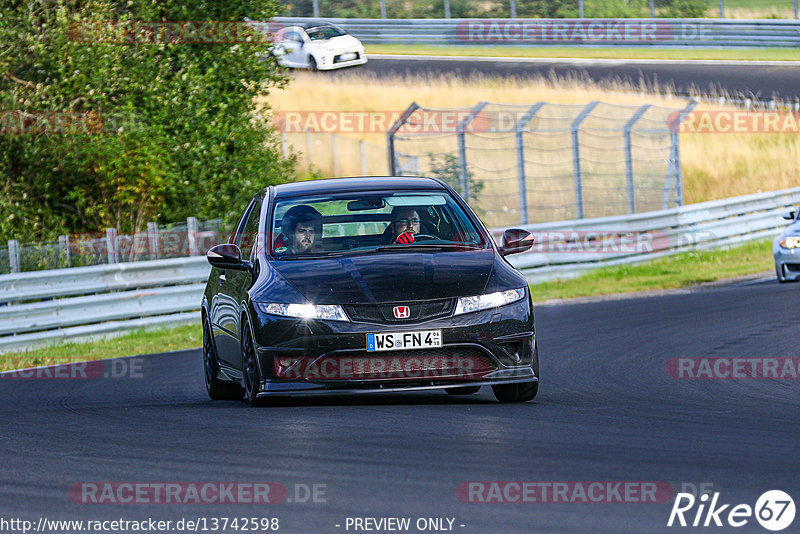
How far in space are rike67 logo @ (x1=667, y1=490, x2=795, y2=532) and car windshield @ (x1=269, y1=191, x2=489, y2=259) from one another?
4038mm

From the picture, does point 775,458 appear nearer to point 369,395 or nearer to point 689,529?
point 689,529

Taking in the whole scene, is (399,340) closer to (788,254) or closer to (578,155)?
(788,254)

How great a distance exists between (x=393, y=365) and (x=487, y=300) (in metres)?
0.70

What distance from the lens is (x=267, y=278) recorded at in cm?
909

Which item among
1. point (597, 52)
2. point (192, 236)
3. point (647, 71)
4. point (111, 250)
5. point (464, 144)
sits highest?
point (464, 144)

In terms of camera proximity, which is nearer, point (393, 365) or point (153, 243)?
point (393, 365)

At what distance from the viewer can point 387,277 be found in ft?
28.5

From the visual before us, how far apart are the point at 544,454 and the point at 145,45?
1874 centimetres

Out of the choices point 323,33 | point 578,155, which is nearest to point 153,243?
point 578,155

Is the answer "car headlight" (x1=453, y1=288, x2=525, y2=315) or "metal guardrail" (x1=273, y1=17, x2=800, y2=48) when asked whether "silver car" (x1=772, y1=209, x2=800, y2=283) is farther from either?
"metal guardrail" (x1=273, y1=17, x2=800, y2=48)

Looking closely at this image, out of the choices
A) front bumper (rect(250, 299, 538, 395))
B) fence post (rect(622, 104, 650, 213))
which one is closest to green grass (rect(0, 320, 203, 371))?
front bumper (rect(250, 299, 538, 395))

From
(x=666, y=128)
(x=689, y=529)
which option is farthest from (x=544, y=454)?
(x=666, y=128)

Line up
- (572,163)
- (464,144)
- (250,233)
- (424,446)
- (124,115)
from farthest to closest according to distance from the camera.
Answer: (572,163), (464,144), (124,115), (250,233), (424,446)

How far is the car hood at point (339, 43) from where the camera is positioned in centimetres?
4362
